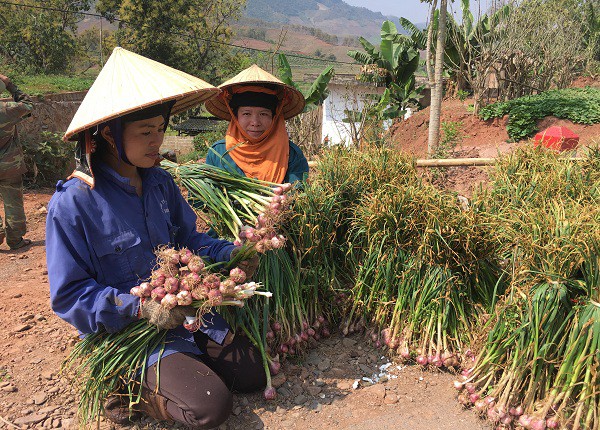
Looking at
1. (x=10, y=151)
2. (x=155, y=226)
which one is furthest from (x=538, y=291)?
(x=10, y=151)

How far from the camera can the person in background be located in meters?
4.84

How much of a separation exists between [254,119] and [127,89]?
4.18ft

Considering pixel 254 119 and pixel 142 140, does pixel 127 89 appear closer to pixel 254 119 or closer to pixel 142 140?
pixel 142 140

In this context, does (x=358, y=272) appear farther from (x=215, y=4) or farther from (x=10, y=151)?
(x=215, y=4)

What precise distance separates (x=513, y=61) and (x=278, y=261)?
43.4 feet

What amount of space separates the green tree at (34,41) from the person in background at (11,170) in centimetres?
1778

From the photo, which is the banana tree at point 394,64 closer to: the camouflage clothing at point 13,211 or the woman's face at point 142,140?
the camouflage clothing at point 13,211

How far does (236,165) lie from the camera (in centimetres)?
322

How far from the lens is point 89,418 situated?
2207 mm

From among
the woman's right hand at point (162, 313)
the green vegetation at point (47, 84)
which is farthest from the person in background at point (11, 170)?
the green vegetation at point (47, 84)

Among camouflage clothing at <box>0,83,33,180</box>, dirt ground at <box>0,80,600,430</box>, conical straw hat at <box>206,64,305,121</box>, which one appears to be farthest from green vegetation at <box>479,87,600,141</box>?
camouflage clothing at <box>0,83,33,180</box>

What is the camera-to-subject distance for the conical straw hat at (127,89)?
1.92m

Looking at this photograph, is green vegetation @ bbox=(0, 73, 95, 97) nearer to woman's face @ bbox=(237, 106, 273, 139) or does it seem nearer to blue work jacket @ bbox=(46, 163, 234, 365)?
woman's face @ bbox=(237, 106, 273, 139)

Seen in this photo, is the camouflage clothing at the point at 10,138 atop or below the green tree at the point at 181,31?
below
